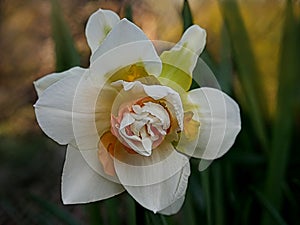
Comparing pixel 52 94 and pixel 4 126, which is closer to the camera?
pixel 52 94

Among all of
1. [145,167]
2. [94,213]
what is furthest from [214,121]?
[94,213]

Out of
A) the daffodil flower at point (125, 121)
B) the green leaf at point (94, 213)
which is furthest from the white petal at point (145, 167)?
the green leaf at point (94, 213)

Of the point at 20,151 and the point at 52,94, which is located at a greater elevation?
the point at 52,94

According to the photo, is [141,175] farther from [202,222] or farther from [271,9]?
[271,9]

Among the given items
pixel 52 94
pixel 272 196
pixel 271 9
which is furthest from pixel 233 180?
pixel 52 94

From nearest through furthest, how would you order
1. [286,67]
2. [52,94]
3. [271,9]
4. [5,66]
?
[52,94] → [286,67] → [271,9] → [5,66]

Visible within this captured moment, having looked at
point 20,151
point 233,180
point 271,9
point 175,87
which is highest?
point 175,87

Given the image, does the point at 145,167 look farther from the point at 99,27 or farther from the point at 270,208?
the point at 270,208
